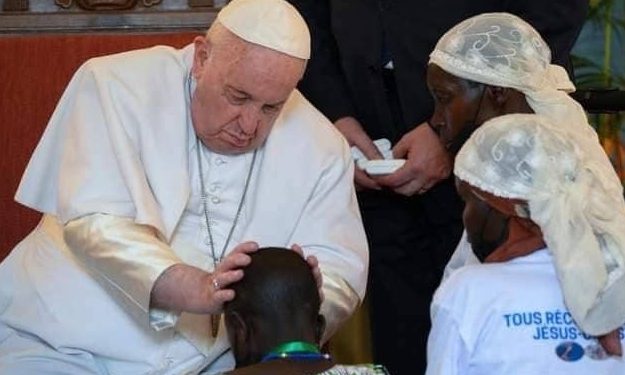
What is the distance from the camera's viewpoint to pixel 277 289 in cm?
348

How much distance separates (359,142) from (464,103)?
23.1 inches

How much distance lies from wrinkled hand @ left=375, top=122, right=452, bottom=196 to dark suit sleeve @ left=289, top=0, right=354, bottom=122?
0.30m

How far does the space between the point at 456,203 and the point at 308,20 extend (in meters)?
0.78

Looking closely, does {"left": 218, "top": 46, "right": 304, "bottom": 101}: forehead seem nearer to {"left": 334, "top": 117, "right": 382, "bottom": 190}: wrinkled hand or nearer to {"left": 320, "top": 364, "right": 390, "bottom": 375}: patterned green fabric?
{"left": 334, "top": 117, "right": 382, "bottom": 190}: wrinkled hand

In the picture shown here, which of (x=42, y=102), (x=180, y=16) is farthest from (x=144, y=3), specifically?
(x=42, y=102)

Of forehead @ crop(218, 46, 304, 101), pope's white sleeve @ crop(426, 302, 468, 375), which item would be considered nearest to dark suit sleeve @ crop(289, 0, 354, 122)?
forehead @ crop(218, 46, 304, 101)

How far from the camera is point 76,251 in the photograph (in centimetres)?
410

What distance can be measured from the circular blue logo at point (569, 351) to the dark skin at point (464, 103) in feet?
3.00

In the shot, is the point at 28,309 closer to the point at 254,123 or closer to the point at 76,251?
the point at 76,251

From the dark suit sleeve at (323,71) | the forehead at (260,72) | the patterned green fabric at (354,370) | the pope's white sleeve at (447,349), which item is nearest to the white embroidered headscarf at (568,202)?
the pope's white sleeve at (447,349)

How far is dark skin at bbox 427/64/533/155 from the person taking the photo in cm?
416

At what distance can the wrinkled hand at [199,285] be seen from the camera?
3605mm

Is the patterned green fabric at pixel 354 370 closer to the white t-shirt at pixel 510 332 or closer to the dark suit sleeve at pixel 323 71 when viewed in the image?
the white t-shirt at pixel 510 332

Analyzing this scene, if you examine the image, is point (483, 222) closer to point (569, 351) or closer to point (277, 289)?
point (569, 351)
